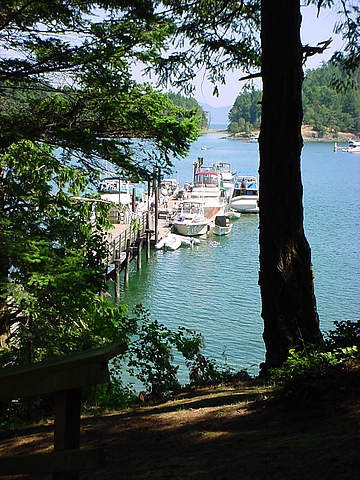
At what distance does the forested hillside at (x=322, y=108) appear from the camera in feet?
294

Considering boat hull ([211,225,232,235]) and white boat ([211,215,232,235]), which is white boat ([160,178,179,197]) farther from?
boat hull ([211,225,232,235])

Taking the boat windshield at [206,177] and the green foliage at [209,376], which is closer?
the green foliage at [209,376]

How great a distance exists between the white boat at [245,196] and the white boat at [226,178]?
91cm

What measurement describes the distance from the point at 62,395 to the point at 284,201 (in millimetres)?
4488

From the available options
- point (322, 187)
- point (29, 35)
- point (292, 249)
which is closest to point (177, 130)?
point (29, 35)

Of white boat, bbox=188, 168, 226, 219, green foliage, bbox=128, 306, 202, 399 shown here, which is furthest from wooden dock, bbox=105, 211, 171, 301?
green foliage, bbox=128, 306, 202, 399

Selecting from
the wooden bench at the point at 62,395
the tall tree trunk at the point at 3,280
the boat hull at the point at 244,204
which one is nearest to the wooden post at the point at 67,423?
the wooden bench at the point at 62,395

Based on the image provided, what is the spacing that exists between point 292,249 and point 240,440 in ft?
9.18

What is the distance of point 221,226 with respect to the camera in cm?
3947

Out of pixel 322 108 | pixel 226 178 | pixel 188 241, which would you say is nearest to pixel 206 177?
pixel 226 178

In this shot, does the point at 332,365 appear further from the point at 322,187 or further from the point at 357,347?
the point at 322,187

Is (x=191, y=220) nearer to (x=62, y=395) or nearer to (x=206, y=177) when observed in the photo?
(x=206, y=177)

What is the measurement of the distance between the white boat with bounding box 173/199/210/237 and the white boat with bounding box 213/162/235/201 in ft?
34.8

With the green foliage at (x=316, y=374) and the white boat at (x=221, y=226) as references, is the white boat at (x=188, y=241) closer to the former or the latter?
the white boat at (x=221, y=226)
